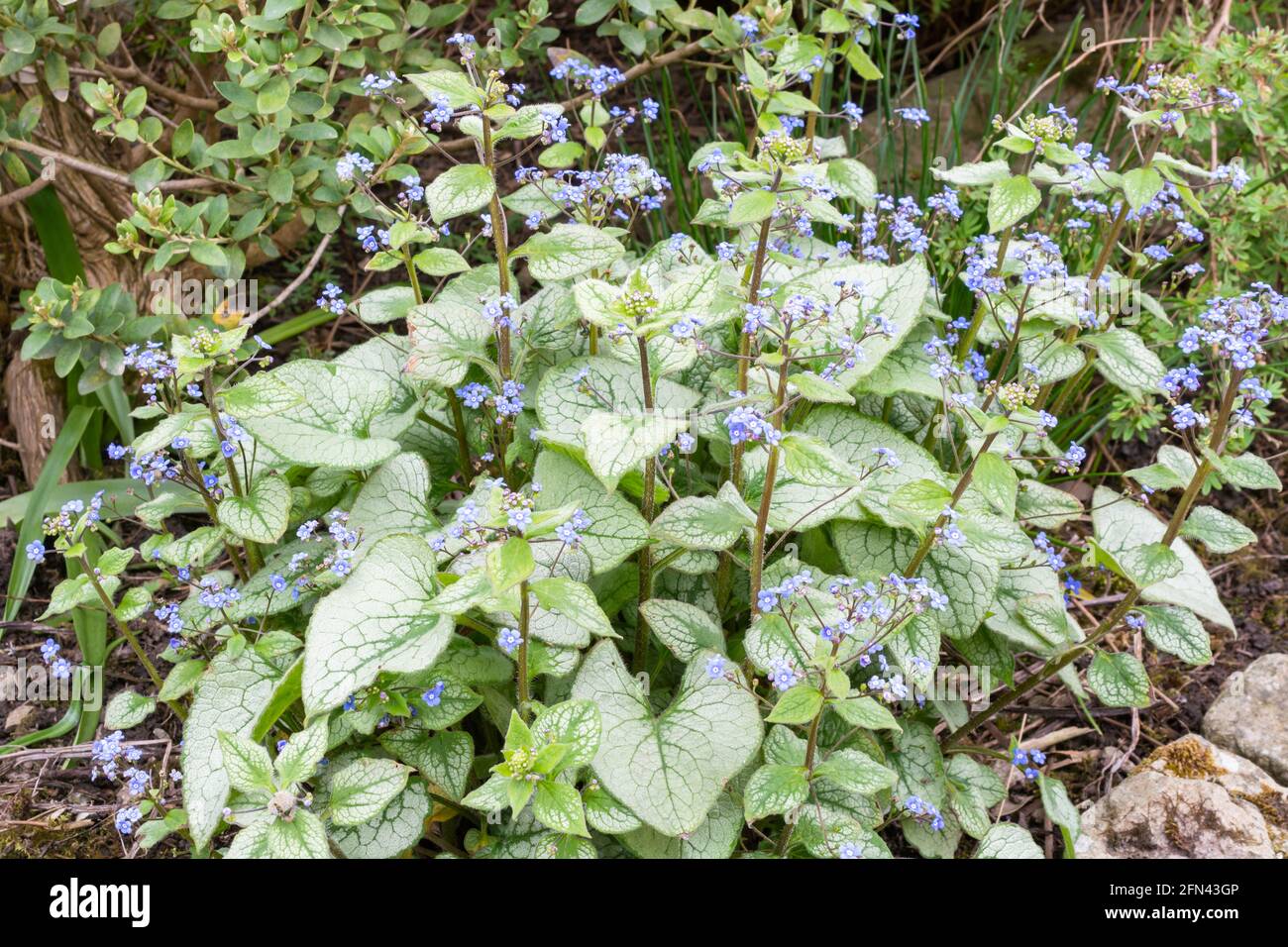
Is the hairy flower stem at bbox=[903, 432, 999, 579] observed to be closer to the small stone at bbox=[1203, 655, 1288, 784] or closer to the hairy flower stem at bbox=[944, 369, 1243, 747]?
the hairy flower stem at bbox=[944, 369, 1243, 747]

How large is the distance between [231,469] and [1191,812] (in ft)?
6.66

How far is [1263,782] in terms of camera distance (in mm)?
2467

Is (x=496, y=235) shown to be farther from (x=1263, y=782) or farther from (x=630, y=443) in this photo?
(x=1263, y=782)

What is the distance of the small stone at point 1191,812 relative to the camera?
89.5 inches

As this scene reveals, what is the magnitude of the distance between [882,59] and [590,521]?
2.67 m

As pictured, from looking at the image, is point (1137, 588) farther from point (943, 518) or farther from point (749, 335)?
point (749, 335)

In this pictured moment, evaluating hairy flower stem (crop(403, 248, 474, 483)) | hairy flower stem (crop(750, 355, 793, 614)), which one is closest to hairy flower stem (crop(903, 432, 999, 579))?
hairy flower stem (crop(750, 355, 793, 614))

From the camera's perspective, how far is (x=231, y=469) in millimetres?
2123

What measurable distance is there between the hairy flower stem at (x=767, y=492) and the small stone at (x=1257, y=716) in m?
1.37

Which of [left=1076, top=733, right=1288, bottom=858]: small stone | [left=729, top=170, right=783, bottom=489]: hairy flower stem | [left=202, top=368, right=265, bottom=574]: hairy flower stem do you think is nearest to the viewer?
[left=729, top=170, right=783, bottom=489]: hairy flower stem


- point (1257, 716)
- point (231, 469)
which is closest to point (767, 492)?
point (231, 469)

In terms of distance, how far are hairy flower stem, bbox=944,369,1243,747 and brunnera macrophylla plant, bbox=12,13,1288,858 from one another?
0.01m

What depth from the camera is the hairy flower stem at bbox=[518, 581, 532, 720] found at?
1.72m

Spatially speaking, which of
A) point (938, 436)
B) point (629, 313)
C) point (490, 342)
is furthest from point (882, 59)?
point (629, 313)
